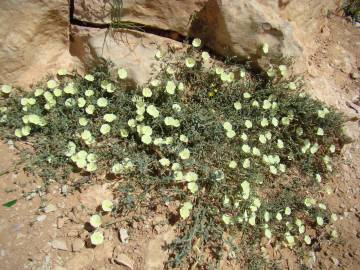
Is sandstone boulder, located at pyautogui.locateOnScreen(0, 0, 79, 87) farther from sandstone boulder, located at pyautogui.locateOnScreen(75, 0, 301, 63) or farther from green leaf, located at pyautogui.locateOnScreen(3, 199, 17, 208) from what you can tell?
green leaf, located at pyautogui.locateOnScreen(3, 199, 17, 208)

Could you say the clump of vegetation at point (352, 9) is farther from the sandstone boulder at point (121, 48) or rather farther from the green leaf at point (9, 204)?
the green leaf at point (9, 204)

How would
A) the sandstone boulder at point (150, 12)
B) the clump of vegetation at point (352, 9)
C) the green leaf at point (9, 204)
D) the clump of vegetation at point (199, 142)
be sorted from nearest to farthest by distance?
1. the green leaf at point (9, 204)
2. the clump of vegetation at point (199, 142)
3. the sandstone boulder at point (150, 12)
4. the clump of vegetation at point (352, 9)

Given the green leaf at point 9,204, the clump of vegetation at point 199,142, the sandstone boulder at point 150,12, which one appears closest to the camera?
the green leaf at point 9,204

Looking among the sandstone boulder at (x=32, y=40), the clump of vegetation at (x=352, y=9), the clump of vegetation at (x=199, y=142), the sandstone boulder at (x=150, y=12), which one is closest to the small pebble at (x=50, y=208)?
the clump of vegetation at (x=199, y=142)

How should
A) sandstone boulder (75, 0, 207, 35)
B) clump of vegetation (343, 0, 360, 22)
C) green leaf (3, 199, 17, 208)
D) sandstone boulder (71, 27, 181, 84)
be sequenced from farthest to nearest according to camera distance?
clump of vegetation (343, 0, 360, 22), sandstone boulder (71, 27, 181, 84), sandstone boulder (75, 0, 207, 35), green leaf (3, 199, 17, 208)

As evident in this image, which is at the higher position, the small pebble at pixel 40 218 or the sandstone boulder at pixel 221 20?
the sandstone boulder at pixel 221 20

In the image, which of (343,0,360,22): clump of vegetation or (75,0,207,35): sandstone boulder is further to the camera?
(343,0,360,22): clump of vegetation

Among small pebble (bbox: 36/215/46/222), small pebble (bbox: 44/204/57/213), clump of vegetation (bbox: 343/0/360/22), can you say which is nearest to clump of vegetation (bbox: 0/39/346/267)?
small pebble (bbox: 44/204/57/213)
